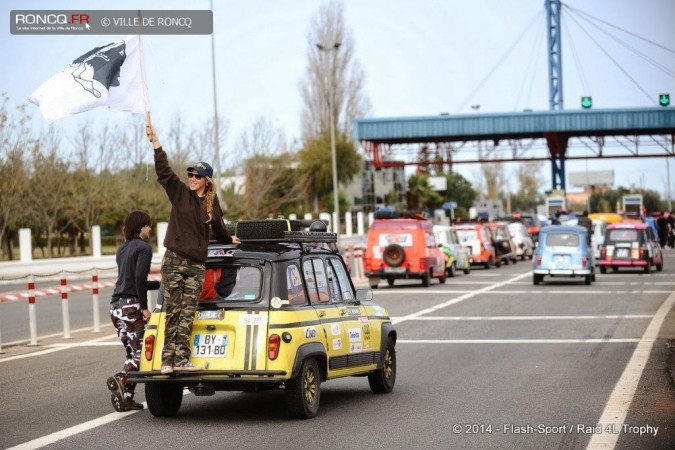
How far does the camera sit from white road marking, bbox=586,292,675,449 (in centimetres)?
1017

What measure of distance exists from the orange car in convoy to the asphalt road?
12204mm

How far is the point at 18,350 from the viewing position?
19.8 meters

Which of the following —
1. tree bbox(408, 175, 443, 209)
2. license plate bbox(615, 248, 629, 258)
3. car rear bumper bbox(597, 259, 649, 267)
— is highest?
tree bbox(408, 175, 443, 209)

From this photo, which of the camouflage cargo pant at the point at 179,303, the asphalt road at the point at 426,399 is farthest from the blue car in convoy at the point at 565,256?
the camouflage cargo pant at the point at 179,303

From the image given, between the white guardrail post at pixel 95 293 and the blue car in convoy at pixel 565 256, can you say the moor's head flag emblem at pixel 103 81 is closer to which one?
the white guardrail post at pixel 95 293

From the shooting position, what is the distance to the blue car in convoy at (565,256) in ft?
123

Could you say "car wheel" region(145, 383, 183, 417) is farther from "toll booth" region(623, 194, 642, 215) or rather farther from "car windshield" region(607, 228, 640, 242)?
"toll booth" region(623, 194, 642, 215)

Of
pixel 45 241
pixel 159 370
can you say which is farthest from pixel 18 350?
pixel 45 241

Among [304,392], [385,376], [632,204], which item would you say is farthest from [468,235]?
[632,204]

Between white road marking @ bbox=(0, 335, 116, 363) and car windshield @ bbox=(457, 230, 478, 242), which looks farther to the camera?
car windshield @ bbox=(457, 230, 478, 242)

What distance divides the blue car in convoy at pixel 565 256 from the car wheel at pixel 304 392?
87.8ft

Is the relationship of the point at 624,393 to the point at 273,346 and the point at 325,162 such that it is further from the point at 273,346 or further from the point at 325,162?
the point at 325,162

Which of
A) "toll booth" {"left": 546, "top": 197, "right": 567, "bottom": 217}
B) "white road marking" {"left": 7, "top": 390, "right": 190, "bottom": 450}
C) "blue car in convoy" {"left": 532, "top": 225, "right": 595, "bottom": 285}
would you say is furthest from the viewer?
"toll booth" {"left": 546, "top": 197, "right": 567, "bottom": 217}

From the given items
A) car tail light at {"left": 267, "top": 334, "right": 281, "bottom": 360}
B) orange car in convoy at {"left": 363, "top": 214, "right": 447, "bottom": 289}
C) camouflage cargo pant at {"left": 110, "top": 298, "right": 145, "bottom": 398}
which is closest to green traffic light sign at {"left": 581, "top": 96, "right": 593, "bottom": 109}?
orange car in convoy at {"left": 363, "top": 214, "right": 447, "bottom": 289}
